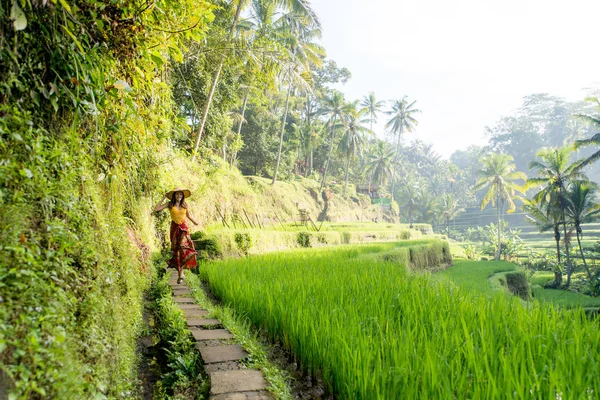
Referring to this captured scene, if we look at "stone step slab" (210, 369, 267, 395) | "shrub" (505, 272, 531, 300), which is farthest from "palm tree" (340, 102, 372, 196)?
"stone step slab" (210, 369, 267, 395)

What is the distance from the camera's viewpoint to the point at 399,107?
41.2m

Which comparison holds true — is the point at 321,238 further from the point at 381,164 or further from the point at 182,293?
the point at 381,164

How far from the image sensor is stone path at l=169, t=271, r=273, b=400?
1.98 meters

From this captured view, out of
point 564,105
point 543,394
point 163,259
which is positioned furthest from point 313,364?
point 564,105

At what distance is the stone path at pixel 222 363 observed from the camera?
198 centimetres

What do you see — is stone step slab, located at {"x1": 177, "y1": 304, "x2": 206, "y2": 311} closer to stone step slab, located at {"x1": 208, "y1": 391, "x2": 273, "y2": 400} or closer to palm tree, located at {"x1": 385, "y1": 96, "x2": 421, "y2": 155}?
stone step slab, located at {"x1": 208, "y1": 391, "x2": 273, "y2": 400}

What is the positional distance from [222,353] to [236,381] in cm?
46

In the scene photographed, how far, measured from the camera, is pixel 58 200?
155 cm

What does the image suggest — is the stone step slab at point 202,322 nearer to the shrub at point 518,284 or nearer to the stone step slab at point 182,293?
the stone step slab at point 182,293

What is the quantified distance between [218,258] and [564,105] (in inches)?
2934

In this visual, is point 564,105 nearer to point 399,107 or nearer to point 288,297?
point 399,107

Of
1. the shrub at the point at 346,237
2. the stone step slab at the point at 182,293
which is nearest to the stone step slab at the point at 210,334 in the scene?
the stone step slab at the point at 182,293

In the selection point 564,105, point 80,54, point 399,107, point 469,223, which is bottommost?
point 469,223

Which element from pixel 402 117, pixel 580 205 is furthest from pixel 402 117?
pixel 580 205
